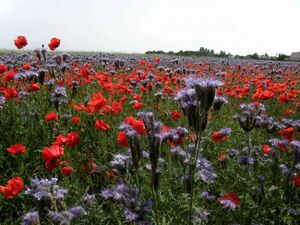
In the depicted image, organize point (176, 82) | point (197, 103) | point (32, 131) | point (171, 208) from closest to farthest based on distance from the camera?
point (197, 103)
point (171, 208)
point (32, 131)
point (176, 82)

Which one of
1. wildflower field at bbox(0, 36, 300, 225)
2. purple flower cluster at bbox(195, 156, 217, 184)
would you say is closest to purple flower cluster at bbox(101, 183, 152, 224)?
wildflower field at bbox(0, 36, 300, 225)

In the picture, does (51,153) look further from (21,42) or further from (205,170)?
(21,42)

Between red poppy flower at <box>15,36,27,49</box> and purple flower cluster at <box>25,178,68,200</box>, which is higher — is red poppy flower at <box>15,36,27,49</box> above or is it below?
above

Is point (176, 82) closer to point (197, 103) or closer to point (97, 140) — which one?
point (97, 140)

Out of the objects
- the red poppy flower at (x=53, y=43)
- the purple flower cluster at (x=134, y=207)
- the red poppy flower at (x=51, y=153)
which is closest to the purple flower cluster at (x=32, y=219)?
the purple flower cluster at (x=134, y=207)

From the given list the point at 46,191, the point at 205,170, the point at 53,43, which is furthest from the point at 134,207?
the point at 53,43

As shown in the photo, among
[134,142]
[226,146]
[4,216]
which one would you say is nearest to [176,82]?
[226,146]

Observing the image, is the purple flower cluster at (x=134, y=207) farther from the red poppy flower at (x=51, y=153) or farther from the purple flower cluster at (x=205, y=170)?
the purple flower cluster at (x=205, y=170)

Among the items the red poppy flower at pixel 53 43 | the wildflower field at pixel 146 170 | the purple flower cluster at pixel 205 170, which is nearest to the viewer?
the wildflower field at pixel 146 170

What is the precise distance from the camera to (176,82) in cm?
802

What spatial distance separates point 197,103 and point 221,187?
2051mm

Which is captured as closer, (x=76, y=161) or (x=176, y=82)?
(x=76, y=161)

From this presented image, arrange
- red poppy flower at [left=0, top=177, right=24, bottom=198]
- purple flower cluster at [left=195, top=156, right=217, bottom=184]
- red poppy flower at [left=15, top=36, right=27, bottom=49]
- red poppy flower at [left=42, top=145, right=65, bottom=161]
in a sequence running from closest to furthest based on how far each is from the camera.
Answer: red poppy flower at [left=0, top=177, right=24, bottom=198] < red poppy flower at [left=42, top=145, right=65, bottom=161] < purple flower cluster at [left=195, top=156, right=217, bottom=184] < red poppy flower at [left=15, top=36, right=27, bottom=49]

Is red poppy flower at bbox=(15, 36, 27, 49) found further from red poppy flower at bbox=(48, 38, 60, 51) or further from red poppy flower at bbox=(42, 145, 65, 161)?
red poppy flower at bbox=(42, 145, 65, 161)
